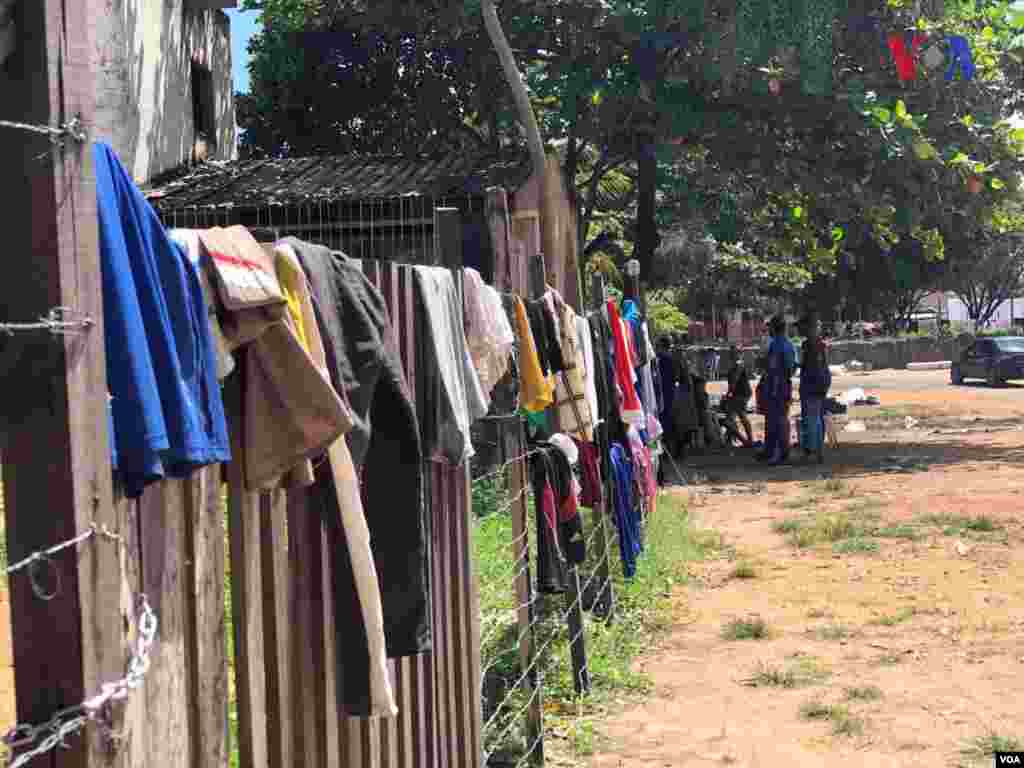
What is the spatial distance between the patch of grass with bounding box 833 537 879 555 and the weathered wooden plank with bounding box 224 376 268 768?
343 inches

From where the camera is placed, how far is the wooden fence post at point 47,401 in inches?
71.1

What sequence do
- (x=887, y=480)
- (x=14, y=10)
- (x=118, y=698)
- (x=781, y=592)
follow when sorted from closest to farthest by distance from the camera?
(x=14, y=10)
(x=118, y=698)
(x=781, y=592)
(x=887, y=480)

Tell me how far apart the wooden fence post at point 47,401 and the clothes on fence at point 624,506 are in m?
6.48

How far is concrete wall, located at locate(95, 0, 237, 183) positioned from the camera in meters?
14.9

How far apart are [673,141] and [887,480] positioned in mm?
5597

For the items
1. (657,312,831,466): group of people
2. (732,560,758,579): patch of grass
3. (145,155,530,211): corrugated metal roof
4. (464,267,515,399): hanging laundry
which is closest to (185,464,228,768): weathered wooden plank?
(464,267,515,399): hanging laundry

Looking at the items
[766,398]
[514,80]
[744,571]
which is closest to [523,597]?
[744,571]

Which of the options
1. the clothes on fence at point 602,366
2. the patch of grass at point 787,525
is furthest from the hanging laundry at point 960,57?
the clothes on fence at point 602,366

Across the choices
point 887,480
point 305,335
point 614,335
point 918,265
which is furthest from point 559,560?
point 918,265

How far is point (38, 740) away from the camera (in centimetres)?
180

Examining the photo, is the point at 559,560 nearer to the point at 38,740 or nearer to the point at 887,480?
the point at 38,740

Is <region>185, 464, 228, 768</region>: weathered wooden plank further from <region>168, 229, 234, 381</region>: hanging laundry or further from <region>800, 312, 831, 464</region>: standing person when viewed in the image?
<region>800, 312, 831, 464</region>: standing person

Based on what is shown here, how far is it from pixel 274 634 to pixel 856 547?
8777 mm

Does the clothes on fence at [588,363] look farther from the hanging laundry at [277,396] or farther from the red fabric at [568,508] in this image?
the hanging laundry at [277,396]
